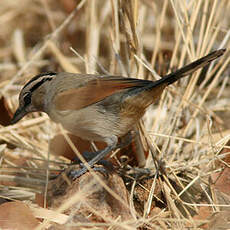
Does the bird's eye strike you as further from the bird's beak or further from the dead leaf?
the dead leaf

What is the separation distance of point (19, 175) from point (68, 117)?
0.70 metres

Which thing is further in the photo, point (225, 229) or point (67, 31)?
point (67, 31)

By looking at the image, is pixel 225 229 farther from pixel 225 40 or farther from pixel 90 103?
pixel 225 40

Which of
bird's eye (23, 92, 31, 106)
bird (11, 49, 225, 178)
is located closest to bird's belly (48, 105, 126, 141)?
bird (11, 49, 225, 178)

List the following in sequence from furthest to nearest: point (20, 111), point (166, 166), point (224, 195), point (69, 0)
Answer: point (69, 0), point (20, 111), point (166, 166), point (224, 195)

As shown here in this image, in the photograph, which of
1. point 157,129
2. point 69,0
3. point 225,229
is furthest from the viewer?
point 69,0

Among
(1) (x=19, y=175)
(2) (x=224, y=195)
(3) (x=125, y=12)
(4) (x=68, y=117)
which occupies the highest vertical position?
(3) (x=125, y=12)

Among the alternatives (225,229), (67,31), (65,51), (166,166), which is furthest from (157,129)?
(67,31)

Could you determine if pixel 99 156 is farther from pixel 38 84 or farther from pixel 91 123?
pixel 38 84

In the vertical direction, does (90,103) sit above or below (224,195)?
above

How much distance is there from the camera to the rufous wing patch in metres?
3.07

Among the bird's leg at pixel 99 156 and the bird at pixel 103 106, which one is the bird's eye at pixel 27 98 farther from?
the bird's leg at pixel 99 156

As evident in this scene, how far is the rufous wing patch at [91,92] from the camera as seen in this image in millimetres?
3070

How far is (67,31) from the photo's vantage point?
6445mm
